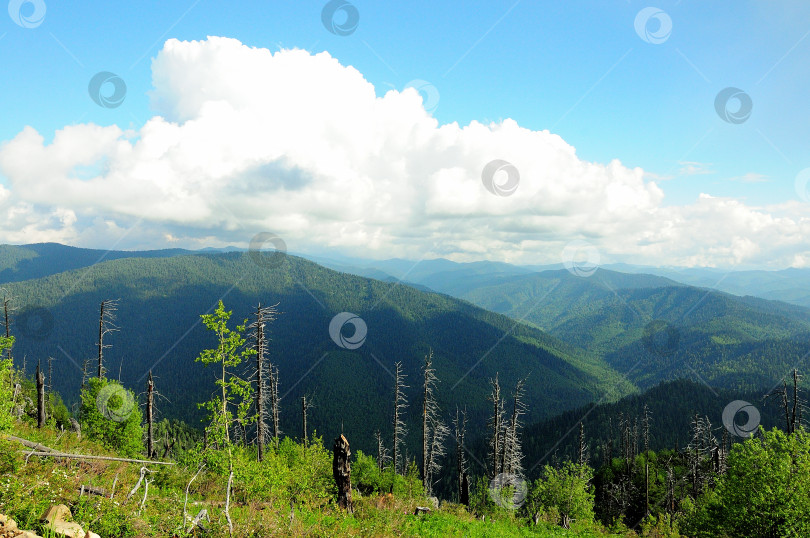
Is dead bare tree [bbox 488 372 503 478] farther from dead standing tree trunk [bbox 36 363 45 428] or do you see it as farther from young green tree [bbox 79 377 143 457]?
dead standing tree trunk [bbox 36 363 45 428]

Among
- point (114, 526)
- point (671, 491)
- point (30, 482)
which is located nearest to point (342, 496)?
point (114, 526)

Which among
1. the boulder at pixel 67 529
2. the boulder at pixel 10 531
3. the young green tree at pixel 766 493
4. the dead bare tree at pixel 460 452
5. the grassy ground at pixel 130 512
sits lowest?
the dead bare tree at pixel 460 452

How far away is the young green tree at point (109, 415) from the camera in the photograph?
30297mm

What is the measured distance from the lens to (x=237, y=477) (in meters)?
15.7

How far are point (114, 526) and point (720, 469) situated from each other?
64.8 metres

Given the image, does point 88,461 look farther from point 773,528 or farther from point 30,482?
point 773,528

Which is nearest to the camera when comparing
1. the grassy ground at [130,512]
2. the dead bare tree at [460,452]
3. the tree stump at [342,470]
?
the grassy ground at [130,512]

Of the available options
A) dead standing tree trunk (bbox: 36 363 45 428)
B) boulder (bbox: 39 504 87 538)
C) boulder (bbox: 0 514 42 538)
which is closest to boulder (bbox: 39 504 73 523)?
boulder (bbox: 39 504 87 538)

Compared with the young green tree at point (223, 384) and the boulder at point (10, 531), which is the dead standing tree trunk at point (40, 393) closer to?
the young green tree at point (223, 384)

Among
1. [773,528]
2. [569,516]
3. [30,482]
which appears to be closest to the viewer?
[30,482]

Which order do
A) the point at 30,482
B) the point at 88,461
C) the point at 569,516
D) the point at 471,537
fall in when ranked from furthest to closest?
the point at 569,516
the point at 471,537
the point at 88,461
the point at 30,482

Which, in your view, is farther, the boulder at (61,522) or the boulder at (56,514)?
the boulder at (56,514)

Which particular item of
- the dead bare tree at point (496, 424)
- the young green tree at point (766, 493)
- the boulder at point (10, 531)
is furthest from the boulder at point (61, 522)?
the dead bare tree at point (496, 424)

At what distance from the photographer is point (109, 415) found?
101 feet
